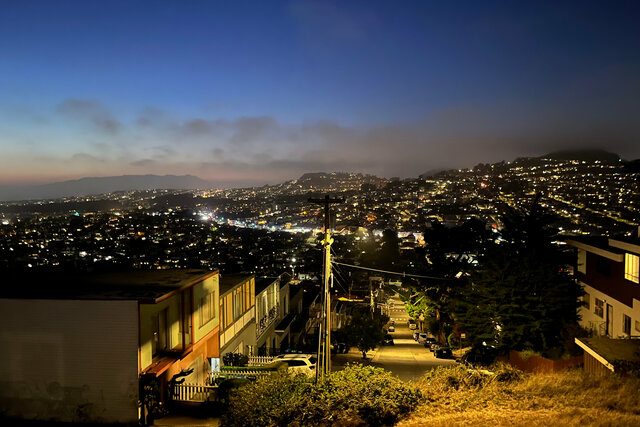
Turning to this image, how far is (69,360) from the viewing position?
11.6 meters

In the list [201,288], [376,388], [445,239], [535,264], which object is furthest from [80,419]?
[445,239]

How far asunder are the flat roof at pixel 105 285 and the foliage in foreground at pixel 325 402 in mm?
3784

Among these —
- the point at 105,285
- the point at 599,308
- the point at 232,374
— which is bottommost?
the point at 232,374

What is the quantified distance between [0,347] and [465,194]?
13574cm

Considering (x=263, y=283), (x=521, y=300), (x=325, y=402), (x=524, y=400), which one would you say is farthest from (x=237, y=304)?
(x=524, y=400)

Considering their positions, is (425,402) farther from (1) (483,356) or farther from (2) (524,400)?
(1) (483,356)

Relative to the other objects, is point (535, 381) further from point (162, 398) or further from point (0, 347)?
point (0, 347)

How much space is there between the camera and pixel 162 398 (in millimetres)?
13062

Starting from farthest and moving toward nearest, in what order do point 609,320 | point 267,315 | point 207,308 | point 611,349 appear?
point 267,315, point 609,320, point 207,308, point 611,349

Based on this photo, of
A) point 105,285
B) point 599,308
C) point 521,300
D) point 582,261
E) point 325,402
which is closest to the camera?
A: point 325,402

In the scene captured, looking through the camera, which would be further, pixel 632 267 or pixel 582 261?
pixel 582 261

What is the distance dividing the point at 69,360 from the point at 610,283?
67.2 feet

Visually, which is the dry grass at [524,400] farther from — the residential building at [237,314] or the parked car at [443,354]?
the parked car at [443,354]

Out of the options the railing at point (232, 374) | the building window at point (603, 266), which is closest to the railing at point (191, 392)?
the railing at point (232, 374)
